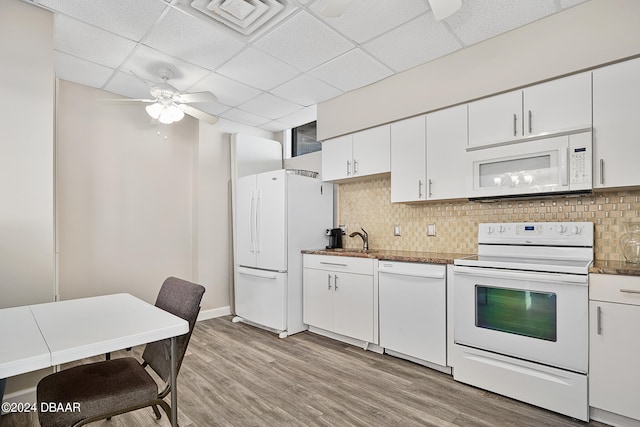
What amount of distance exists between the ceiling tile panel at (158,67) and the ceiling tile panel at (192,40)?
11 cm

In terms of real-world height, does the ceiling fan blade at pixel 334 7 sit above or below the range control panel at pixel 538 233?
above

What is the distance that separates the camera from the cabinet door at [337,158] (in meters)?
3.76

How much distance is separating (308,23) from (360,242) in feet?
8.00

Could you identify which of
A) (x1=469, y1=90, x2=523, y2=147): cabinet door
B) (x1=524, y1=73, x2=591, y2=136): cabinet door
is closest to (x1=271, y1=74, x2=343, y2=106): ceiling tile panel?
(x1=469, y1=90, x2=523, y2=147): cabinet door

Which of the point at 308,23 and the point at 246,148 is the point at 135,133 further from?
the point at 308,23

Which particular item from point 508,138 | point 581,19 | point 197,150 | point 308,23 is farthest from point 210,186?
point 581,19

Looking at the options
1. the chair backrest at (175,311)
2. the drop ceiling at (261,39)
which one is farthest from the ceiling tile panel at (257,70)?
the chair backrest at (175,311)

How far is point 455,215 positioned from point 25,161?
3510mm

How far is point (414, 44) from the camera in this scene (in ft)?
9.00

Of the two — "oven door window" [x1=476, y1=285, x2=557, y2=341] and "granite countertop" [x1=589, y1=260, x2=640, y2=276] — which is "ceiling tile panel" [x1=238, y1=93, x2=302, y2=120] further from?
"granite countertop" [x1=589, y1=260, x2=640, y2=276]

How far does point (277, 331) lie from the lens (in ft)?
12.5

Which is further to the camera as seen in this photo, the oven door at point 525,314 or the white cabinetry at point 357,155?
the white cabinetry at point 357,155

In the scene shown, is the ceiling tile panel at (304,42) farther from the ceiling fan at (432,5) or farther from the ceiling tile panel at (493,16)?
the ceiling tile panel at (493,16)

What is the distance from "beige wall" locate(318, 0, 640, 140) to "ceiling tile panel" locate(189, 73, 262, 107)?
119cm
